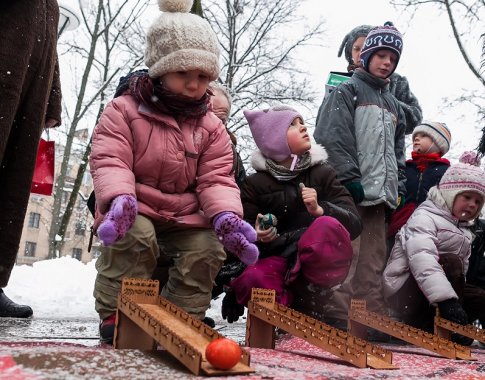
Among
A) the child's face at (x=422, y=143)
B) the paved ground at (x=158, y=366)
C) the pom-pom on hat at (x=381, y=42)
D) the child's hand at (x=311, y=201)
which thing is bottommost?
the paved ground at (x=158, y=366)

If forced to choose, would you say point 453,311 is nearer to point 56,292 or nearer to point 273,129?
point 273,129

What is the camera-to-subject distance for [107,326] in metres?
2.10

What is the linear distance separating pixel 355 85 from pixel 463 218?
1.07 meters

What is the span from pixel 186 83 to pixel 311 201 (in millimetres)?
846

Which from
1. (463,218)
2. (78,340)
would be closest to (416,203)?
(463,218)

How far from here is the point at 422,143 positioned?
14.5 feet

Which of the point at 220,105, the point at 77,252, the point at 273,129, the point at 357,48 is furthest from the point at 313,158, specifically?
the point at 77,252

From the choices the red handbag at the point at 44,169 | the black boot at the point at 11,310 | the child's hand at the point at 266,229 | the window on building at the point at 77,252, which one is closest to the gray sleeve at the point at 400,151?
the child's hand at the point at 266,229

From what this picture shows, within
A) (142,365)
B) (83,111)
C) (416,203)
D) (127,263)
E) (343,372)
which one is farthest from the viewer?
(83,111)

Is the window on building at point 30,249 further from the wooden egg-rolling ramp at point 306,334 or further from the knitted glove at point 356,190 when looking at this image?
the wooden egg-rolling ramp at point 306,334

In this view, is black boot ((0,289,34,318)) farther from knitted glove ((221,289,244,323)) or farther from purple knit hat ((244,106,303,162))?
purple knit hat ((244,106,303,162))

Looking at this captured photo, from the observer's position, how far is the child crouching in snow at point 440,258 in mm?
3180

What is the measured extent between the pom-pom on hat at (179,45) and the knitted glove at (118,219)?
0.69m

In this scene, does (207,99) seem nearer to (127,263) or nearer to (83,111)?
(127,263)
